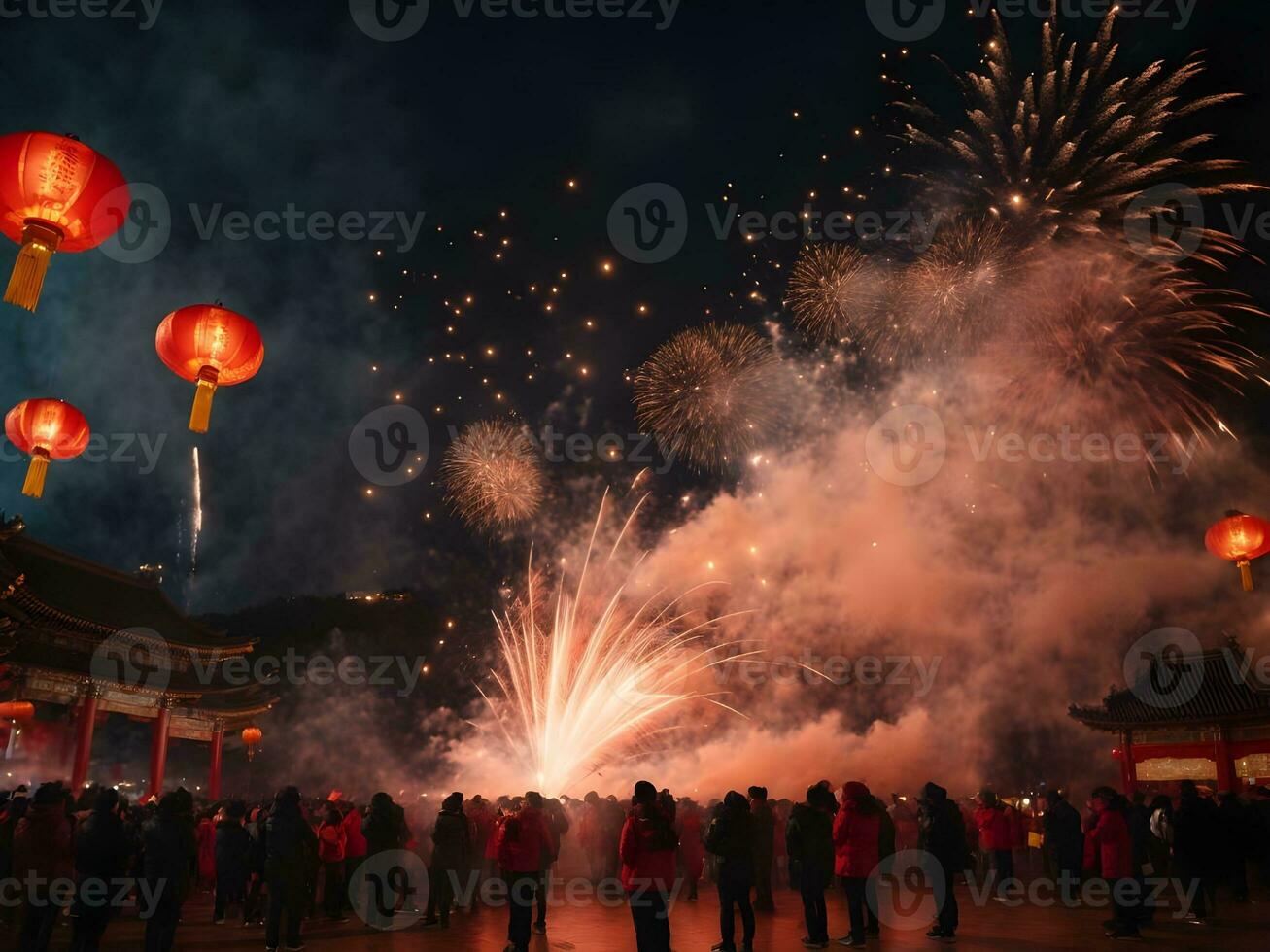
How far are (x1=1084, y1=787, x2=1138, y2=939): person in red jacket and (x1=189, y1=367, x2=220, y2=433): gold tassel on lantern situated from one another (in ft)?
29.5

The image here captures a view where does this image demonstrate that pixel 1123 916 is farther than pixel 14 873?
Yes

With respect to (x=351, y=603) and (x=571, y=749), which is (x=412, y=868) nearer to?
(x=571, y=749)

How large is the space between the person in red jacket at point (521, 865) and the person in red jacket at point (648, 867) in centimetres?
108

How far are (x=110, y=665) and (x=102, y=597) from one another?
4.01 m

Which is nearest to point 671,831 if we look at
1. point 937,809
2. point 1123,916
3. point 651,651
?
point 937,809

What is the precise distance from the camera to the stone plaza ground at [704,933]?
690 centimetres

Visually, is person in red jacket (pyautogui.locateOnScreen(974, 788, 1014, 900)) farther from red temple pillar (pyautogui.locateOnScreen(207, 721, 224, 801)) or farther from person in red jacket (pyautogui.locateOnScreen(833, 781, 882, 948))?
red temple pillar (pyautogui.locateOnScreen(207, 721, 224, 801))

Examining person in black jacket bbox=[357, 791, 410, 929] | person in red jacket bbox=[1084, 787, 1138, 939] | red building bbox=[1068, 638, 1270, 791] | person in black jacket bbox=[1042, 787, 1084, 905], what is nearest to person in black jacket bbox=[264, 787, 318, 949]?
person in black jacket bbox=[357, 791, 410, 929]

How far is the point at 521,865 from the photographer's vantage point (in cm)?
641

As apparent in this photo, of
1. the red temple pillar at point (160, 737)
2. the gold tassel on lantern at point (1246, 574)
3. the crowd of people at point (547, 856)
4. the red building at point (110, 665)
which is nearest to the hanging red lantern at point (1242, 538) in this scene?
the gold tassel on lantern at point (1246, 574)

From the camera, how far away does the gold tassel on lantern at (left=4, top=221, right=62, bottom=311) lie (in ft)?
22.9

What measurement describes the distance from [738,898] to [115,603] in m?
21.9

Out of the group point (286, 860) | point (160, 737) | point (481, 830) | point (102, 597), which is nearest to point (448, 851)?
point (286, 860)

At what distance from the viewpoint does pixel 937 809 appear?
7387 millimetres
